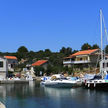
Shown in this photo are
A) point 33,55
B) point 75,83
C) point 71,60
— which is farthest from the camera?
point 33,55

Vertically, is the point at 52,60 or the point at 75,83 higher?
the point at 52,60

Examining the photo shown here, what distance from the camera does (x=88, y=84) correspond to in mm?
51250

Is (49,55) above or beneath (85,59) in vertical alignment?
above

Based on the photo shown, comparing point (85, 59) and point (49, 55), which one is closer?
point (85, 59)

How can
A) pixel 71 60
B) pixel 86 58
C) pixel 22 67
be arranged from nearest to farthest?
pixel 86 58, pixel 71 60, pixel 22 67

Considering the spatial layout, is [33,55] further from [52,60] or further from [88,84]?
[88,84]

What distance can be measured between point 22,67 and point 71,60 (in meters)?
20.9

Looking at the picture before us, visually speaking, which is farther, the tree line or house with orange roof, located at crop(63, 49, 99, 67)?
the tree line

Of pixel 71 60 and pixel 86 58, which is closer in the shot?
pixel 86 58

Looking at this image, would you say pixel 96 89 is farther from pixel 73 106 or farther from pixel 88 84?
pixel 73 106

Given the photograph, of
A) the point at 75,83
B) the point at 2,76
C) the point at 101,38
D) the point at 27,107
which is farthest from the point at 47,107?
the point at 2,76

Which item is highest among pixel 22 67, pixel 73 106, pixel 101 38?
pixel 101 38

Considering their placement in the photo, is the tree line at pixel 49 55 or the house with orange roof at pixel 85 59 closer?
the house with orange roof at pixel 85 59

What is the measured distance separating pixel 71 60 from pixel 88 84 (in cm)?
3897
